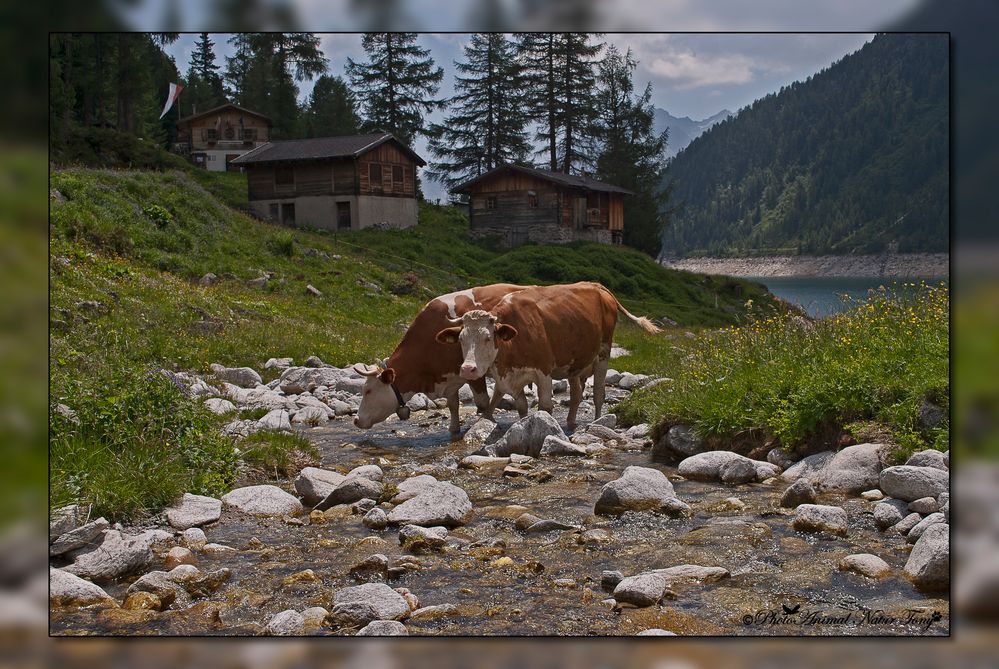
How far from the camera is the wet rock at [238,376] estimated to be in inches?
608

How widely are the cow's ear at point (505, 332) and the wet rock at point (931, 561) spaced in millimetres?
6471

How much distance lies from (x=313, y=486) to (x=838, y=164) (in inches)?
1098

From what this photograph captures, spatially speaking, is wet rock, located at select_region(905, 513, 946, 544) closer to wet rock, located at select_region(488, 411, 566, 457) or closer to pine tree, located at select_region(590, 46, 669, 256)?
wet rock, located at select_region(488, 411, 566, 457)

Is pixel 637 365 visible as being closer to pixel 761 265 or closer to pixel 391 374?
pixel 761 265

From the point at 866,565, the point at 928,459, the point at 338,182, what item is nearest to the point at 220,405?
the point at 928,459

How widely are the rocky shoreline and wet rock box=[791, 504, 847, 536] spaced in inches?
72.5

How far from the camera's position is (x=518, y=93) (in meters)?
20.9

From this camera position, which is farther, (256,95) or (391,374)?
(256,95)

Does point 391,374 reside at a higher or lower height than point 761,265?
lower

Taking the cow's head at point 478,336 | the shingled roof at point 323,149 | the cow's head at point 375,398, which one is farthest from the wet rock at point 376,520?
the shingled roof at point 323,149

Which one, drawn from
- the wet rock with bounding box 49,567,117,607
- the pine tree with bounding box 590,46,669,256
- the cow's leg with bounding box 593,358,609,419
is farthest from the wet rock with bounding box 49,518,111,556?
the pine tree with bounding box 590,46,669,256

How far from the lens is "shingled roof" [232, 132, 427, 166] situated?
5041 centimetres

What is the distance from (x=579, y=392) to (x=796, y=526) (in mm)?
7935
